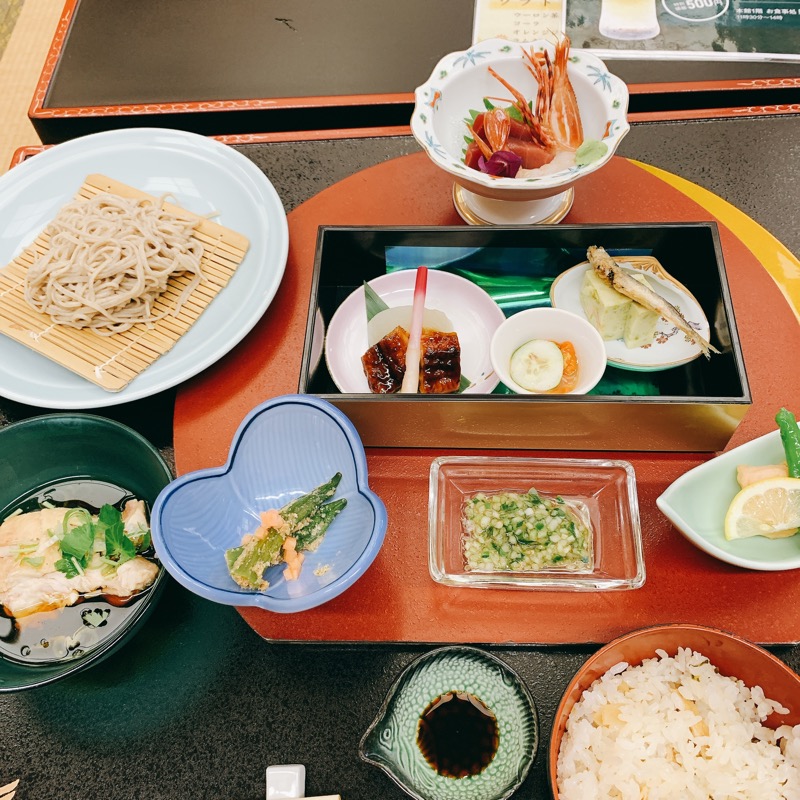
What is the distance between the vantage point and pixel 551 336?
1.67 meters

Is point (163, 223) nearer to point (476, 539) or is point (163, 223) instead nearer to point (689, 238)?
point (476, 539)

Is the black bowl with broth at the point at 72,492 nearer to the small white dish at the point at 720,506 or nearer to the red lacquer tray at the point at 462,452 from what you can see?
the red lacquer tray at the point at 462,452

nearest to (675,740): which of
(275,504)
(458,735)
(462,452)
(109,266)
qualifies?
(458,735)

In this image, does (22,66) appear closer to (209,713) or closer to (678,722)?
(209,713)

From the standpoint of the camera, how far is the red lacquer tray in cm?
139

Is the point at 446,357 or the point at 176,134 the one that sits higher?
the point at 176,134

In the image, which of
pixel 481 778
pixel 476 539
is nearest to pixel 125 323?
pixel 476 539

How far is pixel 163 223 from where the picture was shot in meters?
1.91

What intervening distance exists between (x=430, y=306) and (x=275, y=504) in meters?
0.70

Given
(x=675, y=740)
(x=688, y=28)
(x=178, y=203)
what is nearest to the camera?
(x=675, y=740)

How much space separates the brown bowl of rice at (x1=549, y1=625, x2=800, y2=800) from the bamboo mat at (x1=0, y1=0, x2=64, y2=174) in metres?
3.70

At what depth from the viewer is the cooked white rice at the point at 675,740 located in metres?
1.18

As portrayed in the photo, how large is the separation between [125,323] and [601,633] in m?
1.48

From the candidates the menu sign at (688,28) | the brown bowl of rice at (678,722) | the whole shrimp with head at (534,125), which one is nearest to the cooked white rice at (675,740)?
the brown bowl of rice at (678,722)
